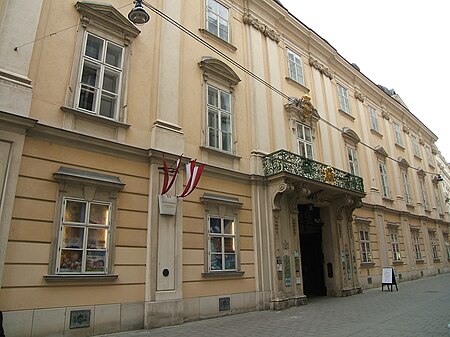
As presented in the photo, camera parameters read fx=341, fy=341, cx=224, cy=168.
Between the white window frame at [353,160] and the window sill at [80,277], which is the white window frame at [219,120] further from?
the white window frame at [353,160]

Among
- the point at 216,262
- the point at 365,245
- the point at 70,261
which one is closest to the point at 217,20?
the point at 216,262

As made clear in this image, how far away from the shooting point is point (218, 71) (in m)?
12.6

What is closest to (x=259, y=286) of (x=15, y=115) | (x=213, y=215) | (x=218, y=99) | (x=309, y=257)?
(x=213, y=215)

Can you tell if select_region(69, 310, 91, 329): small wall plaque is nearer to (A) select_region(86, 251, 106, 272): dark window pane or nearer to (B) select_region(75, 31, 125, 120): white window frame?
(A) select_region(86, 251, 106, 272): dark window pane

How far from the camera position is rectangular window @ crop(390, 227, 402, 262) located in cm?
2018

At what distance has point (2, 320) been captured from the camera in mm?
6336

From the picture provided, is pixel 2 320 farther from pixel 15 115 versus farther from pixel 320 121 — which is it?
pixel 320 121

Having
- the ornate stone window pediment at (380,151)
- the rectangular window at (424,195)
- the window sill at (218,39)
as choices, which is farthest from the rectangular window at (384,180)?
the window sill at (218,39)

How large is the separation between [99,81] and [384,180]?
18.6 meters

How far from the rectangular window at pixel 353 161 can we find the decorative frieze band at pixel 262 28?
729 centimetres

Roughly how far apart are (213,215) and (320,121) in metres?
8.96

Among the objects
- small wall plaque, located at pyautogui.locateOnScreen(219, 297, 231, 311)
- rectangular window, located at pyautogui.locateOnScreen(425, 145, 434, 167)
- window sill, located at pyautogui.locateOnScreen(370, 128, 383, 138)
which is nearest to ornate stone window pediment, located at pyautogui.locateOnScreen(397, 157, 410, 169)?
window sill, located at pyautogui.locateOnScreen(370, 128, 383, 138)

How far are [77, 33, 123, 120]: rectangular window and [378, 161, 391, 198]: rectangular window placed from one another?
17432 millimetres

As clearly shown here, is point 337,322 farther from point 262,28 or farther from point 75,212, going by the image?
point 262,28
